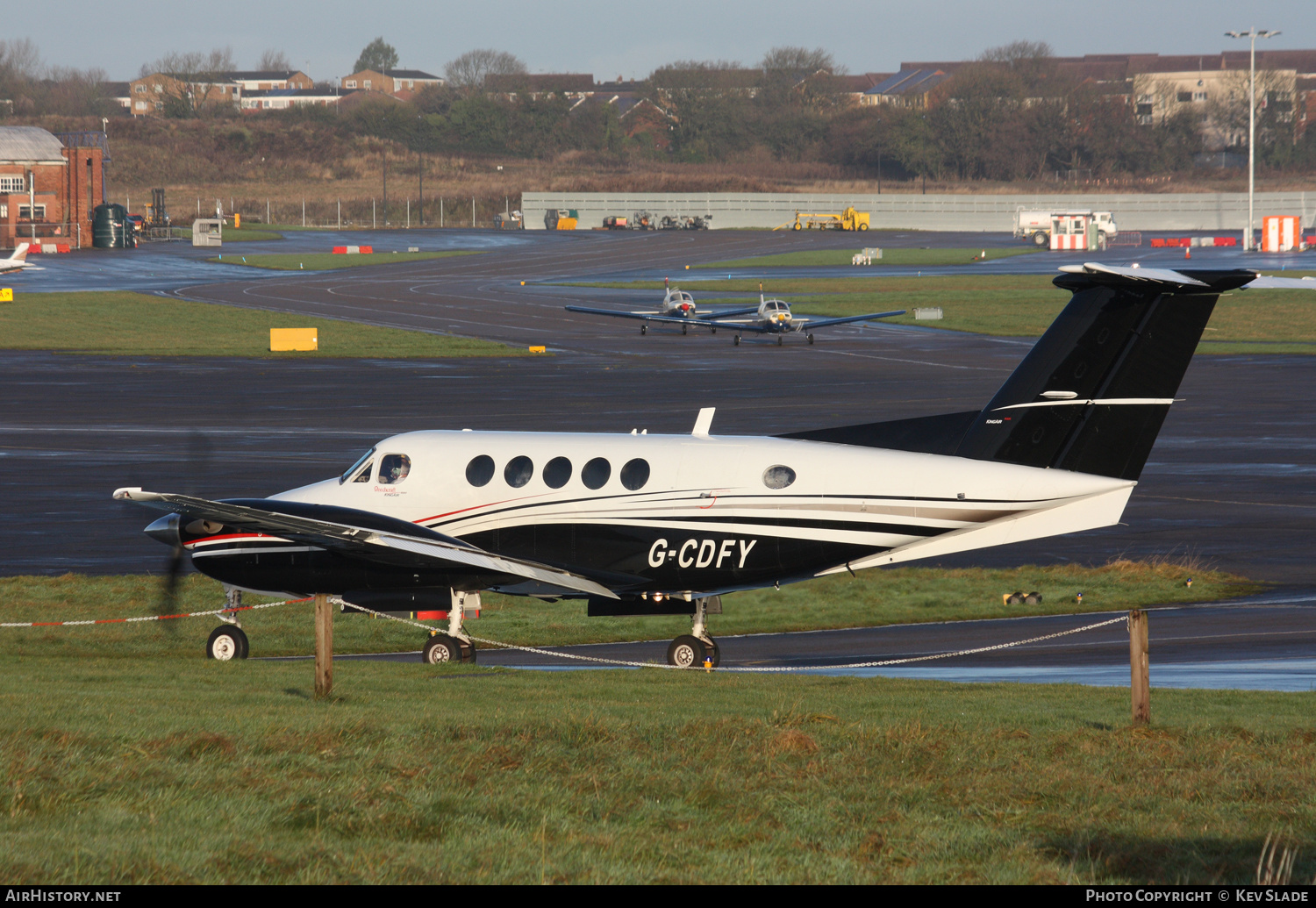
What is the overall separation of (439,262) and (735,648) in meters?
115

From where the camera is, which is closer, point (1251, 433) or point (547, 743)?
point (547, 743)

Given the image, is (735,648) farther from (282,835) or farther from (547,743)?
(282,835)

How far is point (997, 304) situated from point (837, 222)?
82.5 metres

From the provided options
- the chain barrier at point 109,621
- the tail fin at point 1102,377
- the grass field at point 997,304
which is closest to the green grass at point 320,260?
the grass field at point 997,304

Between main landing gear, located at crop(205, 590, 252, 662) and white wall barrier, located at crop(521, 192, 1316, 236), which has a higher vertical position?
white wall barrier, located at crop(521, 192, 1316, 236)

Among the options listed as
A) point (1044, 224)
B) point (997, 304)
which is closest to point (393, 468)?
point (997, 304)

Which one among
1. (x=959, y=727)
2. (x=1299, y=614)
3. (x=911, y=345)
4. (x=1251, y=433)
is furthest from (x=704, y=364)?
(x=959, y=727)

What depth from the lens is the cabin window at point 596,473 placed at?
64.5 ft

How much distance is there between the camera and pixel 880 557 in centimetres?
1919

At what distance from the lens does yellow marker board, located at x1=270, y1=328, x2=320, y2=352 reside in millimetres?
71125

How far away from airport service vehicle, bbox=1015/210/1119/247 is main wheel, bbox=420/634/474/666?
130250 mm

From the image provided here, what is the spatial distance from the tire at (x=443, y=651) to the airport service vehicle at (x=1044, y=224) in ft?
427

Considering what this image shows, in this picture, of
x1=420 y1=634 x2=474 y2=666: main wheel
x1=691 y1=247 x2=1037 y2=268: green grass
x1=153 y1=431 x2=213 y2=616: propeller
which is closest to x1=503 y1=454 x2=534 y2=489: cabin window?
x1=420 y1=634 x2=474 y2=666: main wheel

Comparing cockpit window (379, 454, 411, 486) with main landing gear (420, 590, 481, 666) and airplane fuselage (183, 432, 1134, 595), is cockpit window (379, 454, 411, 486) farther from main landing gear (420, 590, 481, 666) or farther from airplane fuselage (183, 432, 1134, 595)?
main landing gear (420, 590, 481, 666)
